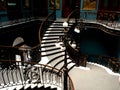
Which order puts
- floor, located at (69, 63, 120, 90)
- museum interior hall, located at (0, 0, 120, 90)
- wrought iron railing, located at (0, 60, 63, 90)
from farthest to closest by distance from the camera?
floor, located at (69, 63, 120, 90) < museum interior hall, located at (0, 0, 120, 90) < wrought iron railing, located at (0, 60, 63, 90)

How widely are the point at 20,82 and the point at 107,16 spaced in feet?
31.7

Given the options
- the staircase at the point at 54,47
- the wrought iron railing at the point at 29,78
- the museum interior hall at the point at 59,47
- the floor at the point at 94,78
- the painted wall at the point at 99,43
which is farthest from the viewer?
the painted wall at the point at 99,43

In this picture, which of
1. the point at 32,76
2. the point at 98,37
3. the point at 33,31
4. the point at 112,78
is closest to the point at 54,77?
the point at 32,76

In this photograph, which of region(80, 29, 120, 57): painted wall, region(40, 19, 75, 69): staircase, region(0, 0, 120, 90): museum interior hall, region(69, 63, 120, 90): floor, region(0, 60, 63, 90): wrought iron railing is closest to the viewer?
region(0, 60, 63, 90): wrought iron railing

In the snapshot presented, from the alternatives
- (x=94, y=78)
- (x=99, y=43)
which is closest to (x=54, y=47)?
(x=94, y=78)

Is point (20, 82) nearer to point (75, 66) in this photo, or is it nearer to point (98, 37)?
point (75, 66)

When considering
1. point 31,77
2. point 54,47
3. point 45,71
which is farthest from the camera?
point 54,47

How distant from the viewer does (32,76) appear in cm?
798

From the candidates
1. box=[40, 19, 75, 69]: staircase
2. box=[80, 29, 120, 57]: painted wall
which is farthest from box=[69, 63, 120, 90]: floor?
box=[80, 29, 120, 57]: painted wall

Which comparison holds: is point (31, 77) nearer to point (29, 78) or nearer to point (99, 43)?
point (29, 78)

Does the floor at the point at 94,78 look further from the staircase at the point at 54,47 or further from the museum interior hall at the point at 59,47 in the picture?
the staircase at the point at 54,47

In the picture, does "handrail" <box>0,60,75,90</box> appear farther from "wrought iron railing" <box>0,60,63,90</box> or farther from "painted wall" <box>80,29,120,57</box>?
"painted wall" <box>80,29,120,57</box>

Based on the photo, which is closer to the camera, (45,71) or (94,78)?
(45,71)

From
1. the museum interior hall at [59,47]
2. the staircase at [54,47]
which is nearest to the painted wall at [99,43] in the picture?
the museum interior hall at [59,47]
